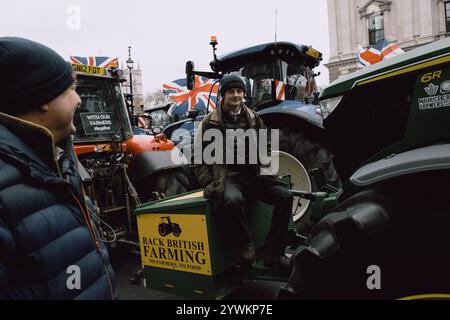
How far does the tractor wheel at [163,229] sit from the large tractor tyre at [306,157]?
6.08 feet

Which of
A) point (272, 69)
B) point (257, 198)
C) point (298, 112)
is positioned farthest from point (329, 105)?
point (272, 69)

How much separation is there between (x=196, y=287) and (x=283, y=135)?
2394 mm

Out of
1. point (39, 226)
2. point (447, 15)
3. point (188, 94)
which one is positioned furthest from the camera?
point (447, 15)

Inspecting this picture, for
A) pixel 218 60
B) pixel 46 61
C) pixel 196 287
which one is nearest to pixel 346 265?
pixel 46 61

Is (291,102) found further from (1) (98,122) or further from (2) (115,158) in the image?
(1) (98,122)

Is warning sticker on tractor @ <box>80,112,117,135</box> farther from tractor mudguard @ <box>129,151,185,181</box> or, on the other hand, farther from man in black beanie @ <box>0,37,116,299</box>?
man in black beanie @ <box>0,37,116,299</box>

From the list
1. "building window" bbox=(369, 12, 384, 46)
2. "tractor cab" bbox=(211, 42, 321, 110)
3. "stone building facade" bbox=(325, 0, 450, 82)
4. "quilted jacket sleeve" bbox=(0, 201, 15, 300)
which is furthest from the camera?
"building window" bbox=(369, 12, 384, 46)

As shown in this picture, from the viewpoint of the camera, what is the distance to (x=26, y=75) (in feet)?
3.92

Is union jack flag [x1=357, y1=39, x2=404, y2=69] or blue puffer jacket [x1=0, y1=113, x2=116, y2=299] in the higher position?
union jack flag [x1=357, y1=39, x2=404, y2=69]

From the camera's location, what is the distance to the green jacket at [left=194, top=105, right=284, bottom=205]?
2.96 m

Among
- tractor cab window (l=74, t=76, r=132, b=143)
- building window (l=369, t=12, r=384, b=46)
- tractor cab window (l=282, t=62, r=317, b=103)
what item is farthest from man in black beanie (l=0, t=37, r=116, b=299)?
building window (l=369, t=12, r=384, b=46)

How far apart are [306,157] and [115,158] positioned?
2463 mm

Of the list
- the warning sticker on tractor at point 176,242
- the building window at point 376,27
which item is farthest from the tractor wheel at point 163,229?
the building window at point 376,27

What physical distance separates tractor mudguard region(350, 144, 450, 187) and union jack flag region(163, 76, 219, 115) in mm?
7424
